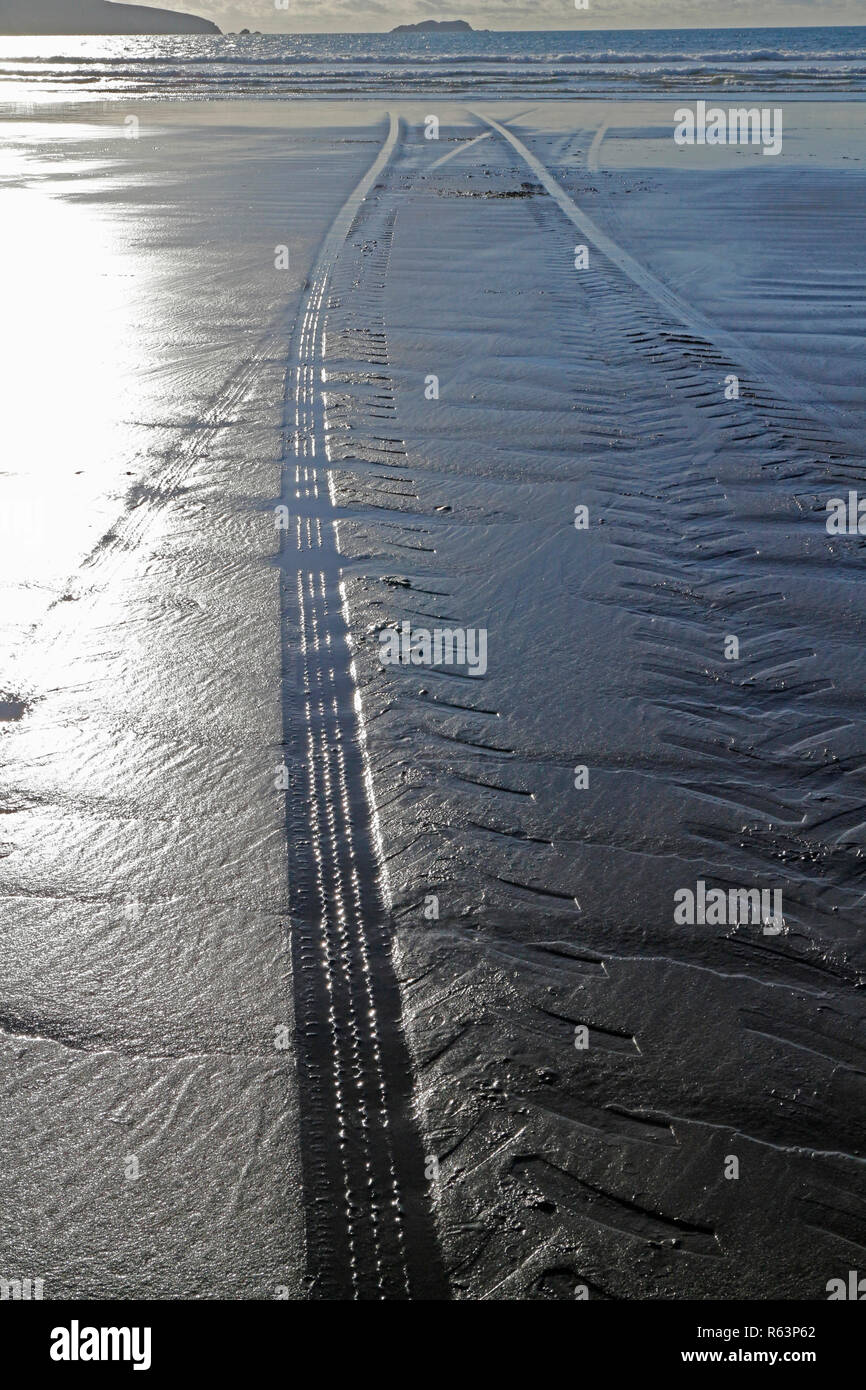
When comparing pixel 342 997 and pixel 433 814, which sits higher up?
pixel 433 814

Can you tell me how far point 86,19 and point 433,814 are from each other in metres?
180

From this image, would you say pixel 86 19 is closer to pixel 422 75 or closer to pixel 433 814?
pixel 422 75

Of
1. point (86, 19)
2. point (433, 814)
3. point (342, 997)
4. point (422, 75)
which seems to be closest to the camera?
point (342, 997)

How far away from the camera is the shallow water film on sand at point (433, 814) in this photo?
2.31 m

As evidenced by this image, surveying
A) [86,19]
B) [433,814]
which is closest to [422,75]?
[433,814]

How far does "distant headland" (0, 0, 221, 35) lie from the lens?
144 meters

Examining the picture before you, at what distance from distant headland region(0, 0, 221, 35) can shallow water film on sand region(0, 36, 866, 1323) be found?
165m

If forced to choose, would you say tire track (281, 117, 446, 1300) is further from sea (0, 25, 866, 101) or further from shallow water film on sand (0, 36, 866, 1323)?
sea (0, 25, 866, 101)

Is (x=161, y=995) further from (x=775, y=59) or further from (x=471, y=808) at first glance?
(x=775, y=59)

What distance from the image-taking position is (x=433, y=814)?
3.42 meters

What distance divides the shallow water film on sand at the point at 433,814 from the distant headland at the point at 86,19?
541 ft

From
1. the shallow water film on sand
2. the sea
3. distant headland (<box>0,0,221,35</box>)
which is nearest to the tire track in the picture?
the shallow water film on sand

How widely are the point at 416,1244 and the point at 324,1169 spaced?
257mm

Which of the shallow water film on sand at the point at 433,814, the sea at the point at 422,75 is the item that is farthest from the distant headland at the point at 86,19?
the shallow water film on sand at the point at 433,814
